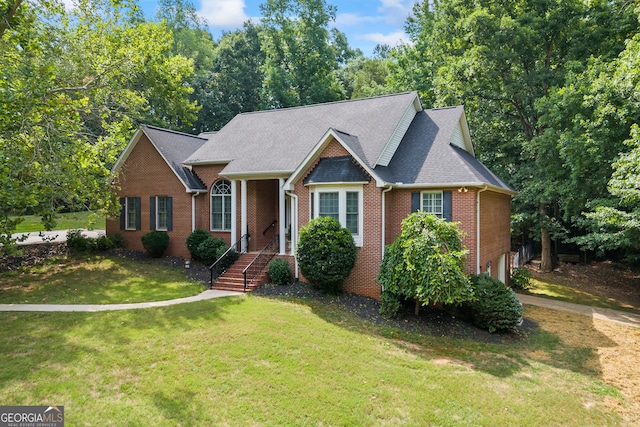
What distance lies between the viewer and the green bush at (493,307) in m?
12.1

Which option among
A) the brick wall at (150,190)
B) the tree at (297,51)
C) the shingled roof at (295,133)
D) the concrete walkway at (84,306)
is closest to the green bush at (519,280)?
the shingled roof at (295,133)

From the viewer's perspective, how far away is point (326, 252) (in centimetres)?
1320

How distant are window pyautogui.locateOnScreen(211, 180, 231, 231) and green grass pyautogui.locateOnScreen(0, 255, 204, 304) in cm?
300

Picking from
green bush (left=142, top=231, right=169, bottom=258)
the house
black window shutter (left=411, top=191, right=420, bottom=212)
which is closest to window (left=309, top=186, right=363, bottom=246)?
the house

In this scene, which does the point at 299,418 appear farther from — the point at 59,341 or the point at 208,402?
the point at 59,341

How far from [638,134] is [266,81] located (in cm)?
3251

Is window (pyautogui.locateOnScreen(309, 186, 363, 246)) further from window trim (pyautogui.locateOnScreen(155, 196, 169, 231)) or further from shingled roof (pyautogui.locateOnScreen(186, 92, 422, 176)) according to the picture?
window trim (pyautogui.locateOnScreen(155, 196, 169, 231))

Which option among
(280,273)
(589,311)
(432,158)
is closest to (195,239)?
(280,273)

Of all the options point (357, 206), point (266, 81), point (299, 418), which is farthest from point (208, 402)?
point (266, 81)

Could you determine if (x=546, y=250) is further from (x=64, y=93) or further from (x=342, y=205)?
(x=64, y=93)

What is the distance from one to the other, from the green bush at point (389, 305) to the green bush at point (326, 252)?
163cm

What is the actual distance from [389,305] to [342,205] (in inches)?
154

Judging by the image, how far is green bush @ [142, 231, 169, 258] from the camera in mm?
18703

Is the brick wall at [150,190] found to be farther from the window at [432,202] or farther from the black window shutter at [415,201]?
the window at [432,202]
